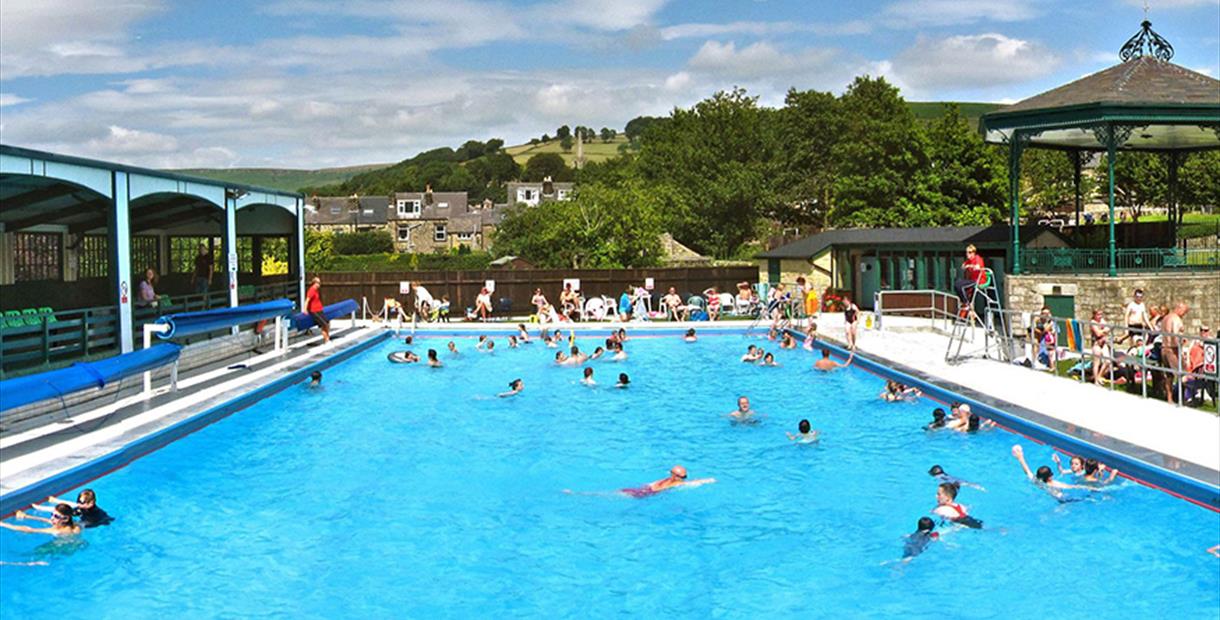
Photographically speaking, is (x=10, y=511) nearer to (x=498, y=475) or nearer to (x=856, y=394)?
(x=498, y=475)

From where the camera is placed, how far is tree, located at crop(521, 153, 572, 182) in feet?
579

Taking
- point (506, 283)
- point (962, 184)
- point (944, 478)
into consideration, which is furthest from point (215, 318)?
point (962, 184)

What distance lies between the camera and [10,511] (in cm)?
932

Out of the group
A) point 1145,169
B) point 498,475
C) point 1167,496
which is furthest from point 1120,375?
point 1145,169

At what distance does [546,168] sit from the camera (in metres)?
182

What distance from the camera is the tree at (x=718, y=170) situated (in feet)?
226

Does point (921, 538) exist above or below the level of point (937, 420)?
below

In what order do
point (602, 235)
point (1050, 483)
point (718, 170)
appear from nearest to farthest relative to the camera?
point (1050, 483), point (602, 235), point (718, 170)

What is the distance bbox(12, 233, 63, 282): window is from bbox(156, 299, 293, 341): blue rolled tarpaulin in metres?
5.81

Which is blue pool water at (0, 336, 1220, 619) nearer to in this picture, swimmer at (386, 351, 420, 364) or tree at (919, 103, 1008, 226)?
swimmer at (386, 351, 420, 364)

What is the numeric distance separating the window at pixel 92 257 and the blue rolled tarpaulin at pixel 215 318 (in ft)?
21.9

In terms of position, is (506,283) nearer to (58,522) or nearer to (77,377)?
(77,377)

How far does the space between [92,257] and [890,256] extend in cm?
2185

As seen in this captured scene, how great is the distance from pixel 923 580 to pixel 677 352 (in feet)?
52.6
